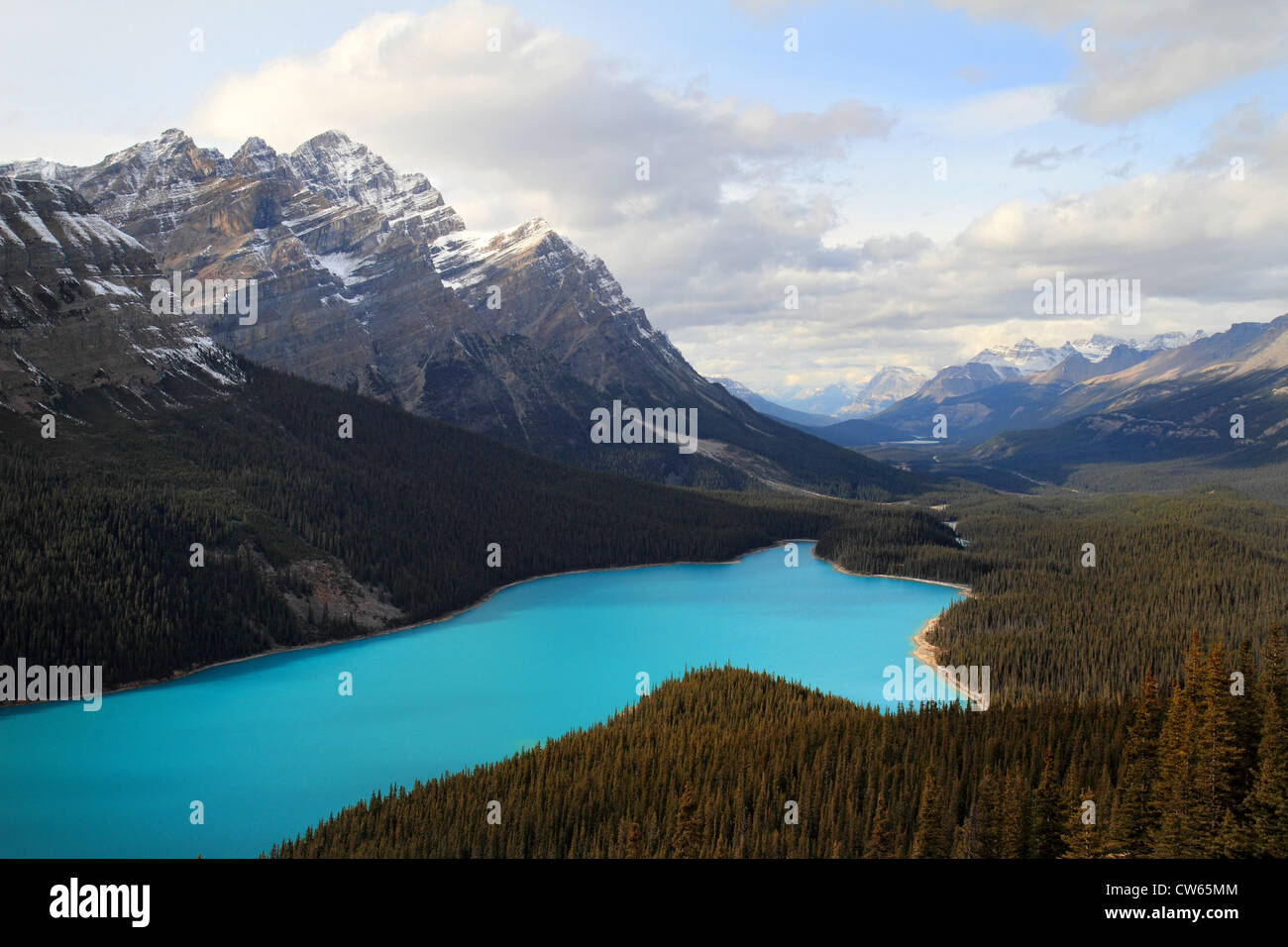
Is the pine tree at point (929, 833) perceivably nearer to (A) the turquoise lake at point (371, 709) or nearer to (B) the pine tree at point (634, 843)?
(B) the pine tree at point (634, 843)

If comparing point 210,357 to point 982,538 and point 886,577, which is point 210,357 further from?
point 982,538

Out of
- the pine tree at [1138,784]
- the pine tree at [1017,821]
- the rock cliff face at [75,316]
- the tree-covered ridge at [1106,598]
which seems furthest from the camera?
the rock cliff face at [75,316]

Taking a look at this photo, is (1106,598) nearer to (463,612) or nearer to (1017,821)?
(1017,821)

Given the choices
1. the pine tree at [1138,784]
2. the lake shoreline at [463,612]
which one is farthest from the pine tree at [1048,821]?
the lake shoreline at [463,612]

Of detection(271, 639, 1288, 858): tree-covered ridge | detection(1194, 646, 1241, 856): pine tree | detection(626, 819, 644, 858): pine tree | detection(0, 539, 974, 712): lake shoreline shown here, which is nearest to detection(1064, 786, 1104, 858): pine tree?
detection(271, 639, 1288, 858): tree-covered ridge

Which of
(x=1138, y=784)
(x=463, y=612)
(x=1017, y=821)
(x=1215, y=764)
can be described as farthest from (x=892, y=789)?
(x=463, y=612)

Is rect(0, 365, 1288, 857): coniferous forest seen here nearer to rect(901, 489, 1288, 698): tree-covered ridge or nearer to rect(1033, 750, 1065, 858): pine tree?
rect(1033, 750, 1065, 858): pine tree

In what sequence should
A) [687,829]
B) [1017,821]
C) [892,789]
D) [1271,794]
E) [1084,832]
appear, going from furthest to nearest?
[892,789], [687,829], [1017,821], [1084,832], [1271,794]
